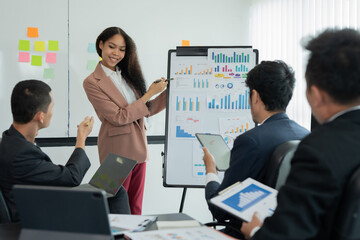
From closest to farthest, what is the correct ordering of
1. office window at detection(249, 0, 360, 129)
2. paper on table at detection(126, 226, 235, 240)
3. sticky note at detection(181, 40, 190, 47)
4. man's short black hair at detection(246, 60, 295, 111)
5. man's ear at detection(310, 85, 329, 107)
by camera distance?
man's ear at detection(310, 85, 329, 107)
paper on table at detection(126, 226, 235, 240)
man's short black hair at detection(246, 60, 295, 111)
office window at detection(249, 0, 360, 129)
sticky note at detection(181, 40, 190, 47)

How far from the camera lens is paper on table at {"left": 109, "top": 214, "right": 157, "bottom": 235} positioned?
134 centimetres

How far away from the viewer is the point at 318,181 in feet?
2.89

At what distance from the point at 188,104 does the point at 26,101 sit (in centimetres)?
125

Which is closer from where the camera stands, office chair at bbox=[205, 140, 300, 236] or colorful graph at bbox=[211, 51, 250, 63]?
office chair at bbox=[205, 140, 300, 236]

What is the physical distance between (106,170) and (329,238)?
3.21ft

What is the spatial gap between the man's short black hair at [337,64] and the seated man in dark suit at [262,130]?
63cm

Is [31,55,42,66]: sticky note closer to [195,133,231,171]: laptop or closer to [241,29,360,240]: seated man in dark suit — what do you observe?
[195,133,231,171]: laptop

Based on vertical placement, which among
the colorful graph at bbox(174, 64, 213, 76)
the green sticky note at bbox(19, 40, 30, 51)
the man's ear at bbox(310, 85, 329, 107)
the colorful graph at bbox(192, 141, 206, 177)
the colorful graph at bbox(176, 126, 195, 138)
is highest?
the green sticky note at bbox(19, 40, 30, 51)

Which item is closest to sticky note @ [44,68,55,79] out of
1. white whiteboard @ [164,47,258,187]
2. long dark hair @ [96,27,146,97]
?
long dark hair @ [96,27,146,97]

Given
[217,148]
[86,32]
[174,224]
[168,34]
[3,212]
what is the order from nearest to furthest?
[174,224]
[3,212]
[217,148]
[86,32]
[168,34]

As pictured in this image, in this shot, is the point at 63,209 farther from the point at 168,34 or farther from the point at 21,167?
the point at 168,34

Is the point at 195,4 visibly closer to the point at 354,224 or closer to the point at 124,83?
the point at 124,83

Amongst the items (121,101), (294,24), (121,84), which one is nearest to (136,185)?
(121,101)

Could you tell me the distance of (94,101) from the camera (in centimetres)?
272
